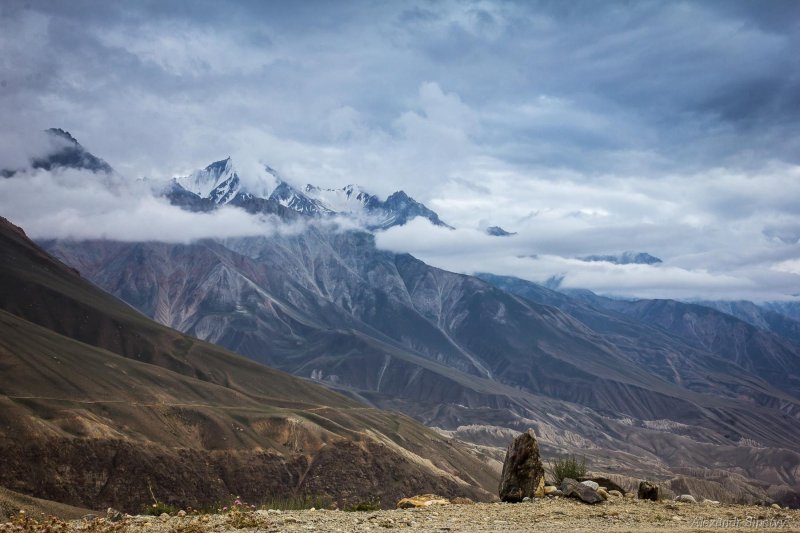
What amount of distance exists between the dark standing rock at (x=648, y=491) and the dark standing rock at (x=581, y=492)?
222 centimetres

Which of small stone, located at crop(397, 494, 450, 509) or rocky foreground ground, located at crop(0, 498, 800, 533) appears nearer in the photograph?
rocky foreground ground, located at crop(0, 498, 800, 533)

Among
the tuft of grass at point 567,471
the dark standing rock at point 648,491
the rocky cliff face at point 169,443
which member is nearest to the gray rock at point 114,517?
the tuft of grass at point 567,471

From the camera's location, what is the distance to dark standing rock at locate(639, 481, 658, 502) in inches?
922

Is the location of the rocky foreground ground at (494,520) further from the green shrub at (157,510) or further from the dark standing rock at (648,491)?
the dark standing rock at (648,491)

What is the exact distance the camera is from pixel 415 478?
470 feet

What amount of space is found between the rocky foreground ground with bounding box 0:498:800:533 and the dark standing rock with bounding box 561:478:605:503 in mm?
374

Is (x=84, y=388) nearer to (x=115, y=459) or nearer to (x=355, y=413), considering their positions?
(x=115, y=459)

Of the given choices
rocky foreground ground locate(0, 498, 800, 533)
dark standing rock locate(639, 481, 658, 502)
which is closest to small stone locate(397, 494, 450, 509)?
rocky foreground ground locate(0, 498, 800, 533)

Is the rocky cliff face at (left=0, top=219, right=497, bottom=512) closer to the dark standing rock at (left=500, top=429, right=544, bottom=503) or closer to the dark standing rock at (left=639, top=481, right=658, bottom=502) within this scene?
the dark standing rock at (left=500, top=429, right=544, bottom=503)

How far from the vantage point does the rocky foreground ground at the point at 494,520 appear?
1714cm

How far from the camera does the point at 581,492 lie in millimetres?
22047

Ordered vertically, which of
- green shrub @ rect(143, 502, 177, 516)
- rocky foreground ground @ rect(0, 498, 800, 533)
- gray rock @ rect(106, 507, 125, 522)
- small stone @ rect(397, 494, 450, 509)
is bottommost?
green shrub @ rect(143, 502, 177, 516)

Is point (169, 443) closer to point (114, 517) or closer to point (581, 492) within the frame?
point (114, 517)

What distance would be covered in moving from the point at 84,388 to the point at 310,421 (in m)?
48.9
